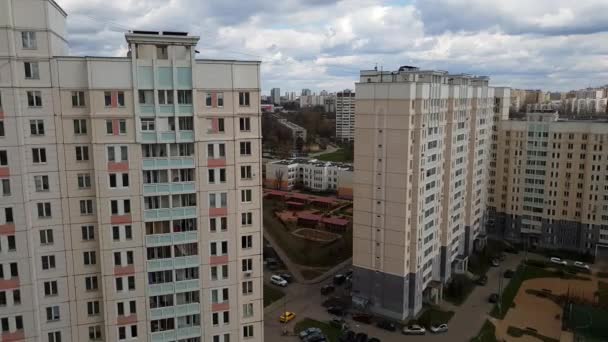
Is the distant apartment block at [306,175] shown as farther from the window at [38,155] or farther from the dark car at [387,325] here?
the window at [38,155]

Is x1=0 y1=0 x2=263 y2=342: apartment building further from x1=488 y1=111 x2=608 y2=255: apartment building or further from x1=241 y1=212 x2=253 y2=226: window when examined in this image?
x1=488 y1=111 x2=608 y2=255: apartment building

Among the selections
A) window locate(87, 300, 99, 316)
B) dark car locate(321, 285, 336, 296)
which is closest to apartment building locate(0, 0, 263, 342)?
window locate(87, 300, 99, 316)

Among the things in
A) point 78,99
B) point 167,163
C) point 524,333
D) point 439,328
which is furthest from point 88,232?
point 524,333

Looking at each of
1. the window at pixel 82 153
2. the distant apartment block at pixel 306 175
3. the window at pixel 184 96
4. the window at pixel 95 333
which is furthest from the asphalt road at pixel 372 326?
the distant apartment block at pixel 306 175

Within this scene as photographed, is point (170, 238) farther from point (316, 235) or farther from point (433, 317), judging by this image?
point (316, 235)

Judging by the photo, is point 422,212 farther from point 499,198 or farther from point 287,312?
point 499,198

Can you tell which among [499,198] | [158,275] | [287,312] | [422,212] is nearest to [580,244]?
[499,198]
